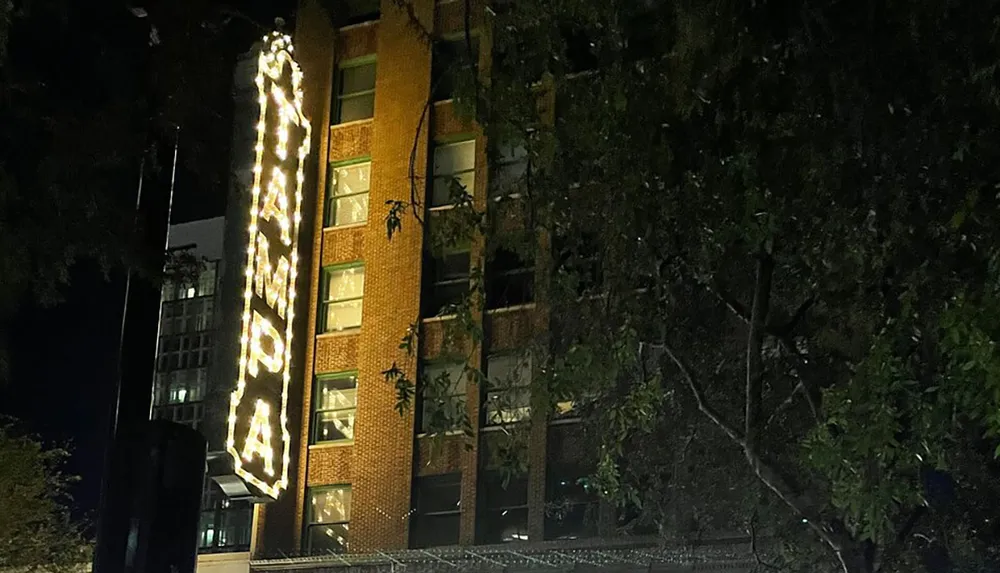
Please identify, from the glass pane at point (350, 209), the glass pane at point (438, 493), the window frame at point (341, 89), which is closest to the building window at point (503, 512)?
the glass pane at point (438, 493)

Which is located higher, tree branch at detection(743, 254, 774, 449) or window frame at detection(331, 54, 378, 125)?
window frame at detection(331, 54, 378, 125)

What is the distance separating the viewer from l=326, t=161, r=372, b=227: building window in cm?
2864

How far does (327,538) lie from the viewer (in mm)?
26781

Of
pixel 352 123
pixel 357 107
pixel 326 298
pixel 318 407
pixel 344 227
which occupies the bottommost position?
pixel 318 407

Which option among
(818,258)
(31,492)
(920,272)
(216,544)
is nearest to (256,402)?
(216,544)

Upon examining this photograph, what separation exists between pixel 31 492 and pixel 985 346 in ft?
77.7

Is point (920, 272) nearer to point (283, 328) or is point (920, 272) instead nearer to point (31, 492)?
point (283, 328)

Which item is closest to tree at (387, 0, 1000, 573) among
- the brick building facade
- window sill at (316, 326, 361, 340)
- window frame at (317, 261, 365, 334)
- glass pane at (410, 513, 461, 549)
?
the brick building facade

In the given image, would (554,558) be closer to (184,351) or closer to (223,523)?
(223,523)

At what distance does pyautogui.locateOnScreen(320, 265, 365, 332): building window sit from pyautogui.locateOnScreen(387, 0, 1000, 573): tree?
1449 cm

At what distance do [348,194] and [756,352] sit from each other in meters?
17.8

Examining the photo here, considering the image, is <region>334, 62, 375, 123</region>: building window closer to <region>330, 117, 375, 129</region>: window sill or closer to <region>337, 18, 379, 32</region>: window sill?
<region>330, 117, 375, 129</region>: window sill

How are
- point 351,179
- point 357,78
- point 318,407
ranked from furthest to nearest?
point 357,78, point 351,179, point 318,407

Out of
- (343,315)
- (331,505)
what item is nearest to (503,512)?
(331,505)
